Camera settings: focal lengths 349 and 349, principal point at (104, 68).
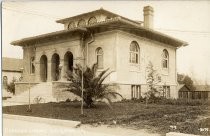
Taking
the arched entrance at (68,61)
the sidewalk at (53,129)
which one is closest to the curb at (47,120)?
the sidewalk at (53,129)

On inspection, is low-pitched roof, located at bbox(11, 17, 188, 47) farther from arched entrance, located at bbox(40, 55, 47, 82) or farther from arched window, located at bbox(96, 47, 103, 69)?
arched entrance, located at bbox(40, 55, 47, 82)

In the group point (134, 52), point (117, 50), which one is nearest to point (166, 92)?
point (134, 52)

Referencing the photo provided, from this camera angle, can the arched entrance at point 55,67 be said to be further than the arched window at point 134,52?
Yes

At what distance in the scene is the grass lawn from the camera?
34.4 ft

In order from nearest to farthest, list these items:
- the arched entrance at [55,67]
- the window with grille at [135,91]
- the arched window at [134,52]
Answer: the window with grille at [135,91], the arched window at [134,52], the arched entrance at [55,67]

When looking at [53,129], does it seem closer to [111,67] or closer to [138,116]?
[138,116]

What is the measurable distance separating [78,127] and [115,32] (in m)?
7.04

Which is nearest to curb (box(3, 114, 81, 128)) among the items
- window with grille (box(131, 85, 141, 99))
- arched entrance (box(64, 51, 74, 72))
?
window with grille (box(131, 85, 141, 99))

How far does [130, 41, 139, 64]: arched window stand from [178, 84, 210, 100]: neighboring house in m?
2.80

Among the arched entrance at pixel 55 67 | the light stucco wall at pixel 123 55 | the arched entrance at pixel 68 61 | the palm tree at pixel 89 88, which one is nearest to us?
the palm tree at pixel 89 88

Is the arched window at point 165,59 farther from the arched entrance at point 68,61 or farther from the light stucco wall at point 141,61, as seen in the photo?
the arched entrance at point 68,61

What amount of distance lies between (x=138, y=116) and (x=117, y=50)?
216 inches

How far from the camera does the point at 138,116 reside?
12.1 meters

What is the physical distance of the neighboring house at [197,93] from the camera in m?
12.8
